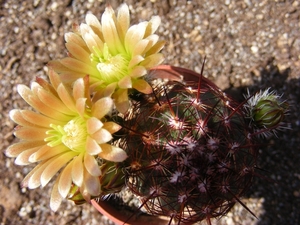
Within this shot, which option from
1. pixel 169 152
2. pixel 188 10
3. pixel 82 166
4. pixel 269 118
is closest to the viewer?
pixel 82 166

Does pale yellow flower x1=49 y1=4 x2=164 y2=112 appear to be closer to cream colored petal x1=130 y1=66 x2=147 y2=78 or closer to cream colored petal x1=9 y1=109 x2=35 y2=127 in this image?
cream colored petal x1=130 y1=66 x2=147 y2=78

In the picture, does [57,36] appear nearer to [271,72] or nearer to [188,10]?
[188,10]

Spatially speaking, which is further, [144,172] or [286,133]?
[286,133]

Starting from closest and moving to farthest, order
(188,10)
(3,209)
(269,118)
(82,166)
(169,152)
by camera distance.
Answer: (82,166) → (169,152) → (269,118) → (3,209) → (188,10)

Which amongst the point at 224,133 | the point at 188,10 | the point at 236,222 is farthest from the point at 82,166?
the point at 188,10

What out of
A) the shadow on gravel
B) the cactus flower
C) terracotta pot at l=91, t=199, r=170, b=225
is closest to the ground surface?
the shadow on gravel

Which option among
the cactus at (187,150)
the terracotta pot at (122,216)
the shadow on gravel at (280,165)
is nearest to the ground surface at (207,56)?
the shadow on gravel at (280,165)

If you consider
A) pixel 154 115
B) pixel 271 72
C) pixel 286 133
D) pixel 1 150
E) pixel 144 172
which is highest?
pixel 154 115

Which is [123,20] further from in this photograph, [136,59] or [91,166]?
[91,166]
